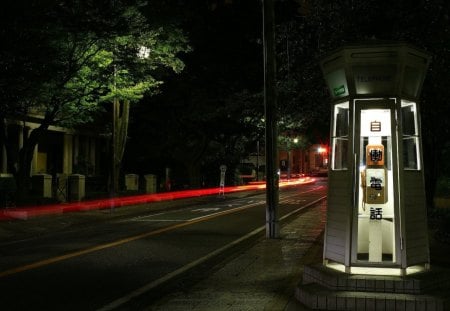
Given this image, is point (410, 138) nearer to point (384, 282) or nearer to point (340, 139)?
point (340, 139)

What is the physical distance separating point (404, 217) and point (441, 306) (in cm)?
116

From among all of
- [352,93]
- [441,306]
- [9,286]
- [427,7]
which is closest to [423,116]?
[427,7]

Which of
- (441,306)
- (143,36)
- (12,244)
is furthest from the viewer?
(143,36)

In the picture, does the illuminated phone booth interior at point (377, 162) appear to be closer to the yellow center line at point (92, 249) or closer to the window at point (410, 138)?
the window at point (410, 138)

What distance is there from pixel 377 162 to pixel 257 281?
3.14 m

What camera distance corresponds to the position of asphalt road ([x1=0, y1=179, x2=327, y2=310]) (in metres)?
8.41

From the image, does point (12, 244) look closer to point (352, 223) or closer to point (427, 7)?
point (352, 223)

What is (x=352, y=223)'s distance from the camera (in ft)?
23.1

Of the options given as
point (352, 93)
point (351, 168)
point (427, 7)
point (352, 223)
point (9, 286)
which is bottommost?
point (9, 286)

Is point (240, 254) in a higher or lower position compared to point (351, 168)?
lower

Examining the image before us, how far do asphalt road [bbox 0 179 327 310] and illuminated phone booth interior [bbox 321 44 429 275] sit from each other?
3.22 meters

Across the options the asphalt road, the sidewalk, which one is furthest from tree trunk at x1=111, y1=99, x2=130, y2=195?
the sidewalk

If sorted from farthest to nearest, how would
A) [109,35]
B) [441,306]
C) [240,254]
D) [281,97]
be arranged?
[109,35]
[281,97]
[240,254]
[441,306]

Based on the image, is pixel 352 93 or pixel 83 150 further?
pixel 83 150
